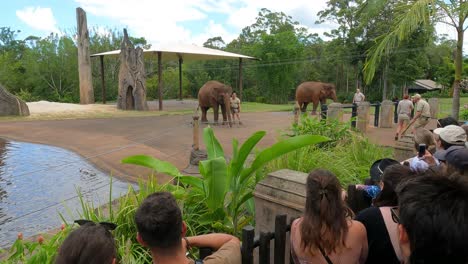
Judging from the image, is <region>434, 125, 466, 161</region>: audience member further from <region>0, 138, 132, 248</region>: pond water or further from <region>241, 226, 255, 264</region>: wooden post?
<region>0, 138, 132, 248</region>: pond water

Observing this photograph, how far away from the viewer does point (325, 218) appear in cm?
198

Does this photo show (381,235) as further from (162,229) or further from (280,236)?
(162,229)

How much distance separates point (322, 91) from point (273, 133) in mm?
8337

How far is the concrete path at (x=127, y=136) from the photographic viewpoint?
9.03m

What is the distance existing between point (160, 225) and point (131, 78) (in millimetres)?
20216

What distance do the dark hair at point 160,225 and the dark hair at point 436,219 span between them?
0.90 m

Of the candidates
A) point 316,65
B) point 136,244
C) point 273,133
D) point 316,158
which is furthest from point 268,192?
point 316,65

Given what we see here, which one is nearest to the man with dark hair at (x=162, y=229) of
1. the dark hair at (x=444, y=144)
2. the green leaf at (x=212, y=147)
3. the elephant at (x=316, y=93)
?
the green leaf at (x=212, y=147)

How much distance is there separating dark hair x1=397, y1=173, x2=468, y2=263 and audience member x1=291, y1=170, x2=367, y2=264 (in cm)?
64

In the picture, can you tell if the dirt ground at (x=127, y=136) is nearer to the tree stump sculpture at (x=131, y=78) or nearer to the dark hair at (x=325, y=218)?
the tree stump sculpture at (x=131, y=78)

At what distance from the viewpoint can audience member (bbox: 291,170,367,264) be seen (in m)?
1.99

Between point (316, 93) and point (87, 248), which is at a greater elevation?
point (316, 93)

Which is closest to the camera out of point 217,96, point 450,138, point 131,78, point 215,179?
point 215,179

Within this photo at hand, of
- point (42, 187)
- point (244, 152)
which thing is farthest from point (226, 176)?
point (42, 187)
